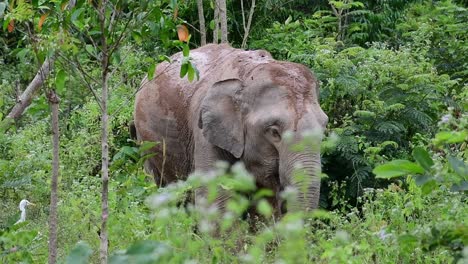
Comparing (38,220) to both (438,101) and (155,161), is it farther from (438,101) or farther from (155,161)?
(438,101)

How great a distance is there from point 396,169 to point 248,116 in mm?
4462

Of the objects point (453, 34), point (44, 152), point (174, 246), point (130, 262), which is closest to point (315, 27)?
point (453, 34)

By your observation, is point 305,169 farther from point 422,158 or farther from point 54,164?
point 422,158

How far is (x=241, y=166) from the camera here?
4.07 metres

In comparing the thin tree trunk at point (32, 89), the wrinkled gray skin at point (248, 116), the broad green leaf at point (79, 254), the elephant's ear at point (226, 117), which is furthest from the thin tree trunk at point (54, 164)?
the broad green leaf at point (79, 254)

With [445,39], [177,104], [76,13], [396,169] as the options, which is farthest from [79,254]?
[445,39]

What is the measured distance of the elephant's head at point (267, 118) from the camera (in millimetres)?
8383

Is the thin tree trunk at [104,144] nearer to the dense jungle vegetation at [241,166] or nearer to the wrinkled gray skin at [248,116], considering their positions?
the dense jungle vegetation at [241,166]

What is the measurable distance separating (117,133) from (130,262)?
9564 millimetres

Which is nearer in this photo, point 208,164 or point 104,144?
point 104,144

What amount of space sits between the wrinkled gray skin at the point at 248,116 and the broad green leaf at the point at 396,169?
342 cm

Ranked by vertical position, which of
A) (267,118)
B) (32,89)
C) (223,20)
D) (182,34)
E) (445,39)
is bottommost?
(445,39)

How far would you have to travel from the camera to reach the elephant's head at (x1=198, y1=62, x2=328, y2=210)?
8.38 meters

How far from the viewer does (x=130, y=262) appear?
3.21 meters
